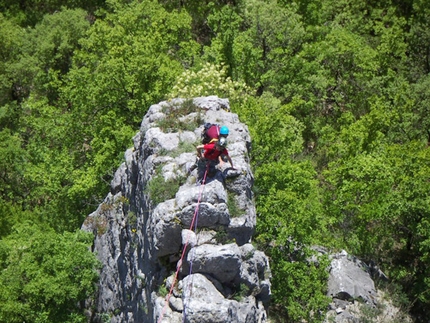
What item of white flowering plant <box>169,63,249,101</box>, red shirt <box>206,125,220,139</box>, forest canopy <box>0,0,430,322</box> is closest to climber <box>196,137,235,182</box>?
red shirt <box>206,125,220,139</box>

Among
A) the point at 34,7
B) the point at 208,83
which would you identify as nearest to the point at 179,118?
the point at 208,83

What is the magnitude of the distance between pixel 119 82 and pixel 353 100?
15358 millimetres

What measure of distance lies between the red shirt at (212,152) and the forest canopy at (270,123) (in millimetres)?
7200

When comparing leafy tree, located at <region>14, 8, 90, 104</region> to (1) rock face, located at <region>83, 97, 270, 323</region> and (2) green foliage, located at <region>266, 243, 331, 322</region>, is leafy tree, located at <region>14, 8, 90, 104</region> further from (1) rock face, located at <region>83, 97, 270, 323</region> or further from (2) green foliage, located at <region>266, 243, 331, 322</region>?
(2) green foliage, located at <region>266, 243, 331, 322</region>

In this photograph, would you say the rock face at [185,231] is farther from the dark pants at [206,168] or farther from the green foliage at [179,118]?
the dark pants at [206,168]

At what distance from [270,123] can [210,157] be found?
31.6 feet

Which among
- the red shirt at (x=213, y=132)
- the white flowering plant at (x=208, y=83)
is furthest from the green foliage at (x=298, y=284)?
the red shirt at (x=213, y=132)

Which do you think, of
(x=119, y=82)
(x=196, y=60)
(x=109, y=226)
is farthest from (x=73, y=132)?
(x=109, y=226)

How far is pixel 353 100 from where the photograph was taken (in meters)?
39.1

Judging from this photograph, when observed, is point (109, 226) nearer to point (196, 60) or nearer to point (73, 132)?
point (73, 132)

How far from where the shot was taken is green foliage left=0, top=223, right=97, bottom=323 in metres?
24.8

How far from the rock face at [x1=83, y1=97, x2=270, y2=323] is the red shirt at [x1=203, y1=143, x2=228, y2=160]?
527 millimetres

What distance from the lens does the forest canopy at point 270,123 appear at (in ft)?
85.4

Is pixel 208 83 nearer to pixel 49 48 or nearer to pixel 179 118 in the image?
pixel 179 118
